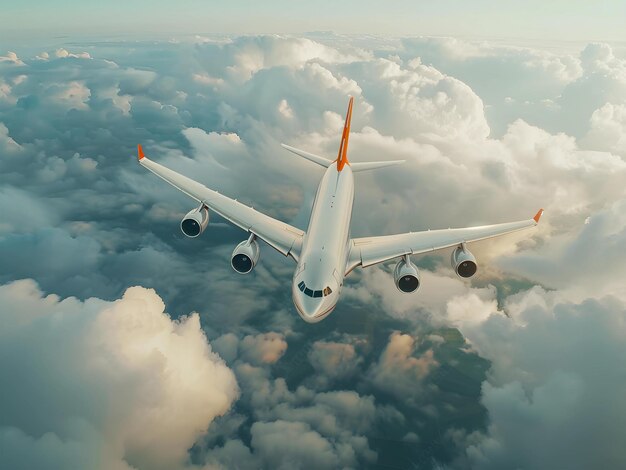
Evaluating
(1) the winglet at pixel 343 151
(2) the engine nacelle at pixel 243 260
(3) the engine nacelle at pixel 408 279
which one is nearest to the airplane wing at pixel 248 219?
(2) the engine nacelle at pixel 243 260

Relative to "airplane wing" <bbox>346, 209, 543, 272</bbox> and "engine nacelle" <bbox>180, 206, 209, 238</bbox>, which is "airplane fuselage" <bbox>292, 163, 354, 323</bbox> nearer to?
"airplane wing" <bbox>346, 209, 543, 272</bbox>

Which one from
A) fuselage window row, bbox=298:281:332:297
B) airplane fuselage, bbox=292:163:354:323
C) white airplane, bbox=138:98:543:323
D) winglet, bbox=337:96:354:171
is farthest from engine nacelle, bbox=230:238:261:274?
winglet, bbox=337:96:354:171

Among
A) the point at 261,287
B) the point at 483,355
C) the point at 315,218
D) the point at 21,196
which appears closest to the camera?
the point at 315,218

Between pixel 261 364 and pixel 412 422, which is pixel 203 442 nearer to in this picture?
pixel 261 364

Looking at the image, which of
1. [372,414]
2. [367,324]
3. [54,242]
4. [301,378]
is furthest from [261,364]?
[54,242]

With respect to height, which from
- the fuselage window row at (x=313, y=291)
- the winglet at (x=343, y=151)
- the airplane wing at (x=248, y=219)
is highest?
the winglet at (x=343, y=151)

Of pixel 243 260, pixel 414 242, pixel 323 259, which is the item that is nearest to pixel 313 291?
pixel 323 259

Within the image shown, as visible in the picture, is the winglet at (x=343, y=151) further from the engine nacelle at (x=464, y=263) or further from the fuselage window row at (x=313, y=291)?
the fuselage window row at (x=313, y=291)
